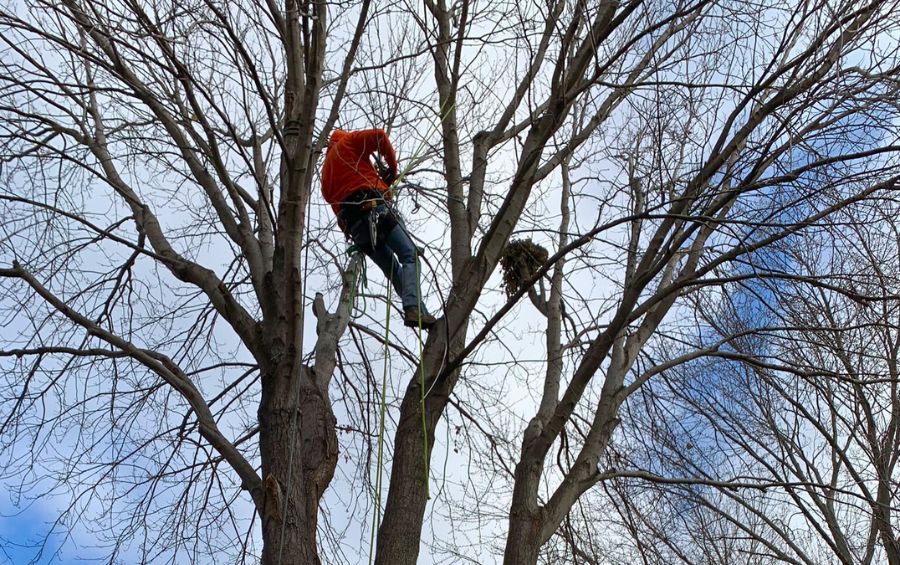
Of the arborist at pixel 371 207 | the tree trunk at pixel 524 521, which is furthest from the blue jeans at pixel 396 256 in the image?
the tree trunk at pixel 524 521

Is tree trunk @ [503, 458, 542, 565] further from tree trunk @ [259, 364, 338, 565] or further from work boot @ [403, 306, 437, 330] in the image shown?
tree trunk @ [259, 364, 338, 565]

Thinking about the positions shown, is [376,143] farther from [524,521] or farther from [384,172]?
[524,521]

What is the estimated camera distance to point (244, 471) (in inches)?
182

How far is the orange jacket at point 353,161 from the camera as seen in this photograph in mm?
5531

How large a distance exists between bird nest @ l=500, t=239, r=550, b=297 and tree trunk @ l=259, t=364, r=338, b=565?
7.72 feet

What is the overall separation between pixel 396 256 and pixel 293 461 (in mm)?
1730

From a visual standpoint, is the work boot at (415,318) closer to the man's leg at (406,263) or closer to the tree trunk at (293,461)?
the man's leg at (406,263)

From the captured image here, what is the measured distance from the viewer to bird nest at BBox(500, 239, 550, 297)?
6914 millimetres

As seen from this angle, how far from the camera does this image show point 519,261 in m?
6.95

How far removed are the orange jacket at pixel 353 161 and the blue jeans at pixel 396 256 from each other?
0.77ft

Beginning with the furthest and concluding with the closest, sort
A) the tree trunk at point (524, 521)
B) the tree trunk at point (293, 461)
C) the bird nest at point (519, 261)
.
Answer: the bird nest at point (519, 261)
the tree trunk at point (524, 521)
the tree trunk at point (293, 461)

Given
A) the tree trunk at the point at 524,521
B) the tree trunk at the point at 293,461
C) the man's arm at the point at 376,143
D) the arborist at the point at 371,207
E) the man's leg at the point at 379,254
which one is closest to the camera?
the tree trunk at the point at 293,461

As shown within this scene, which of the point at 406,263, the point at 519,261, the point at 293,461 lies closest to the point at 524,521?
the point at 293,461

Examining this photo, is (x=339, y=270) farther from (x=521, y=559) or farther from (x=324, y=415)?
(x=521, y=559)
